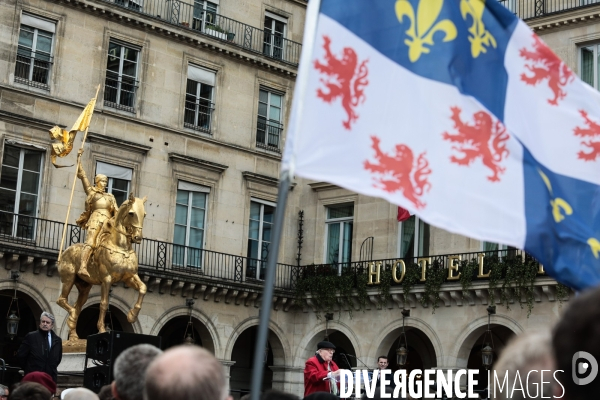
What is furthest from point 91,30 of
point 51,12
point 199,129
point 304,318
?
point 304,318

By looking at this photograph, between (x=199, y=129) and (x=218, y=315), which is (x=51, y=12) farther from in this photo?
(x=218, y=315)

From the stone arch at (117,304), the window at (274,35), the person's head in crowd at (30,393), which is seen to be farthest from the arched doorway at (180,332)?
the person's head in crowd at (30,393)

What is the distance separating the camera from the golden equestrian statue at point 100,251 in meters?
16.4

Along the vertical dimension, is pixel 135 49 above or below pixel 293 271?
above

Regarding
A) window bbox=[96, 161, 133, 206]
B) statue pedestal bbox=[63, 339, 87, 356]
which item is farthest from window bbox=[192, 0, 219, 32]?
statue pedestal bbox=[63, 339, 87, 356]

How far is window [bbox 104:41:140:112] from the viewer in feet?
87.2

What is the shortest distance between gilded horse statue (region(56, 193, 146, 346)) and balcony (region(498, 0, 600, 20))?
1397 cm

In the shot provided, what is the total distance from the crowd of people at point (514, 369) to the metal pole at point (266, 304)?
0.38 meters

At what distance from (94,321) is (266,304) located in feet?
78.0

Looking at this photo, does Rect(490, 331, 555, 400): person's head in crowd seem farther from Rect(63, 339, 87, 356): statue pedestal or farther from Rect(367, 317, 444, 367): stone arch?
Rect(367, 317, 444, 367): stone arch

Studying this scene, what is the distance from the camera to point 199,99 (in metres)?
28.4

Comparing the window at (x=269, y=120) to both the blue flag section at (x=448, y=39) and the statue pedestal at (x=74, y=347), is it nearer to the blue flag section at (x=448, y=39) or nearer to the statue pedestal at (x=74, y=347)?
the statue pedestal at (x=74, y=347)

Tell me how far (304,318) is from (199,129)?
239 inches

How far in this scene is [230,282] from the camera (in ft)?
90.2
